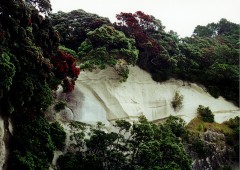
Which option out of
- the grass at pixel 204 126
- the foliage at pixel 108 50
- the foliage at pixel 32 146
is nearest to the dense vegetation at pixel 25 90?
the foliage at pixel 32 146

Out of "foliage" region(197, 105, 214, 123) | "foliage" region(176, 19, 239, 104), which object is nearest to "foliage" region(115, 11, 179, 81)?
"foliage" region(176, 19, 239, 104)

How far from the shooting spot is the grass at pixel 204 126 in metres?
26.4

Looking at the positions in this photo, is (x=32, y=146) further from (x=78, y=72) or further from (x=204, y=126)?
(x=204, y=126)

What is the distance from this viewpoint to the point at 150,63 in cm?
2948

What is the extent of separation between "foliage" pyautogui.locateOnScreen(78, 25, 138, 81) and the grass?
5.43 m

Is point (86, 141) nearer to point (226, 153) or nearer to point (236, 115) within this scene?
point (226, 153)

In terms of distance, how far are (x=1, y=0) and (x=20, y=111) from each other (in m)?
4.76

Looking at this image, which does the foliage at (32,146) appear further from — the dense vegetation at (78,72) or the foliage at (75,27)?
the foliage at (75,27)

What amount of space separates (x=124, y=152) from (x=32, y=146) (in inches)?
200

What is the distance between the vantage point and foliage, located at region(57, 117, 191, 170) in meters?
19.3

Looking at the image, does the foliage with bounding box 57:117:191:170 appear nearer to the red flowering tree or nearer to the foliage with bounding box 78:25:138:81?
the red flowering tree

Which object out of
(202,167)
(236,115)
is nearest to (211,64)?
(236,115)

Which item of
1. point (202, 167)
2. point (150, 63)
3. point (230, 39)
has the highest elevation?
point (230, 39)

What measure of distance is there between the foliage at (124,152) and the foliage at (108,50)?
18.5 ft
